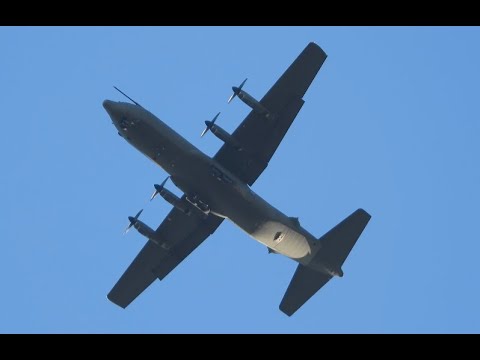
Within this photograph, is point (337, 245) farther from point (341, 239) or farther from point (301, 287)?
point (301, 287)

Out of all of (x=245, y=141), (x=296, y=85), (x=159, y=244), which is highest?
(x=296, y=85)

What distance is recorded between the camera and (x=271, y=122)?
161 ft

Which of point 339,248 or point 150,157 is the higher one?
point 339,248

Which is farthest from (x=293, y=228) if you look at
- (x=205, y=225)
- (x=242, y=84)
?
(x=242, y=84)

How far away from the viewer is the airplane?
4750 centimetres

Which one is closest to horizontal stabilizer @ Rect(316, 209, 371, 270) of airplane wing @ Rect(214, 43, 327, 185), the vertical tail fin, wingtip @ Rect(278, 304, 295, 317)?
the vertical tail fin

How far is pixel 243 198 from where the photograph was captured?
48156mm

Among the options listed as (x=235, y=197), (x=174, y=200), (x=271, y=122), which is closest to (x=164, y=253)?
(x=174, y=200)

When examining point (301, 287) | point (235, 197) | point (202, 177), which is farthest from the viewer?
point (301, 287)

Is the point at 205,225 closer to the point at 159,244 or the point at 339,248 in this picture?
the point at 159,244

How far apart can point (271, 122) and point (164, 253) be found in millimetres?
11508

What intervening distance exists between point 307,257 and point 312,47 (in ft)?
43.0

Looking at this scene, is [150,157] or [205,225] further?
[205,225]

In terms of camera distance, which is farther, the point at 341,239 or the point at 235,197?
the point at 341,239
